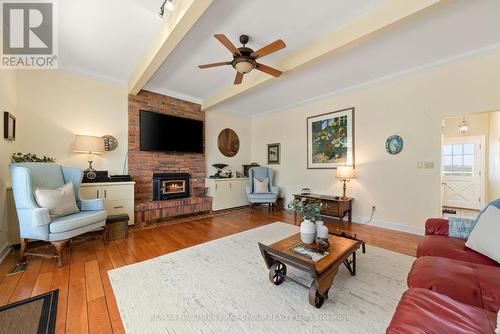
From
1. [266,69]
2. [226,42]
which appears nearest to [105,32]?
[226,42]

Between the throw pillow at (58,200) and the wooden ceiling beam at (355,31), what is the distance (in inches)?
124

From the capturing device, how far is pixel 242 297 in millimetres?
1690

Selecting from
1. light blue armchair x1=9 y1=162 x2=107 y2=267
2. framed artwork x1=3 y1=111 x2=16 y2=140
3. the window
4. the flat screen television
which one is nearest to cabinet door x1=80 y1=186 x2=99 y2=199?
light blue armchair x1=9 y1=162 x2=107 y2=267

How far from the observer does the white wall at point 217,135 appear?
5180 millimetres

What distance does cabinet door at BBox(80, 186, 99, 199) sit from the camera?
3.10 metres

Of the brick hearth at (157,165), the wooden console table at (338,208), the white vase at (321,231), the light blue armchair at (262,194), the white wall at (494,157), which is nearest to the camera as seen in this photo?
the white vase at (321,231)

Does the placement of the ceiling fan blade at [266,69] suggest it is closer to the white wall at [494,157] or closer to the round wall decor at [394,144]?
the round wall decor at [394,144]

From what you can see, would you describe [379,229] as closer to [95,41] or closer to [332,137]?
[332,137]

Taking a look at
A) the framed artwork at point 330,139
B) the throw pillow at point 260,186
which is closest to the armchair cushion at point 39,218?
the throw pillow at point 260,186

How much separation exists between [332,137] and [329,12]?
8.44 ft

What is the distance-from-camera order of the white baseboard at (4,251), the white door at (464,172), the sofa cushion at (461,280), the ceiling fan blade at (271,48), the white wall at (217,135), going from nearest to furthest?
the sofa cushion at (461,280)
the ceiling fan blade at (271,48)
the white baseboard at (4,251)
the white door at (464,172)
the white wall at (217,135)

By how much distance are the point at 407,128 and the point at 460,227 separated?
6.64ft

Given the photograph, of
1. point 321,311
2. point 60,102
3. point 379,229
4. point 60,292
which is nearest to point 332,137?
point 379,229

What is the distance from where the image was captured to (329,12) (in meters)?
2.08
